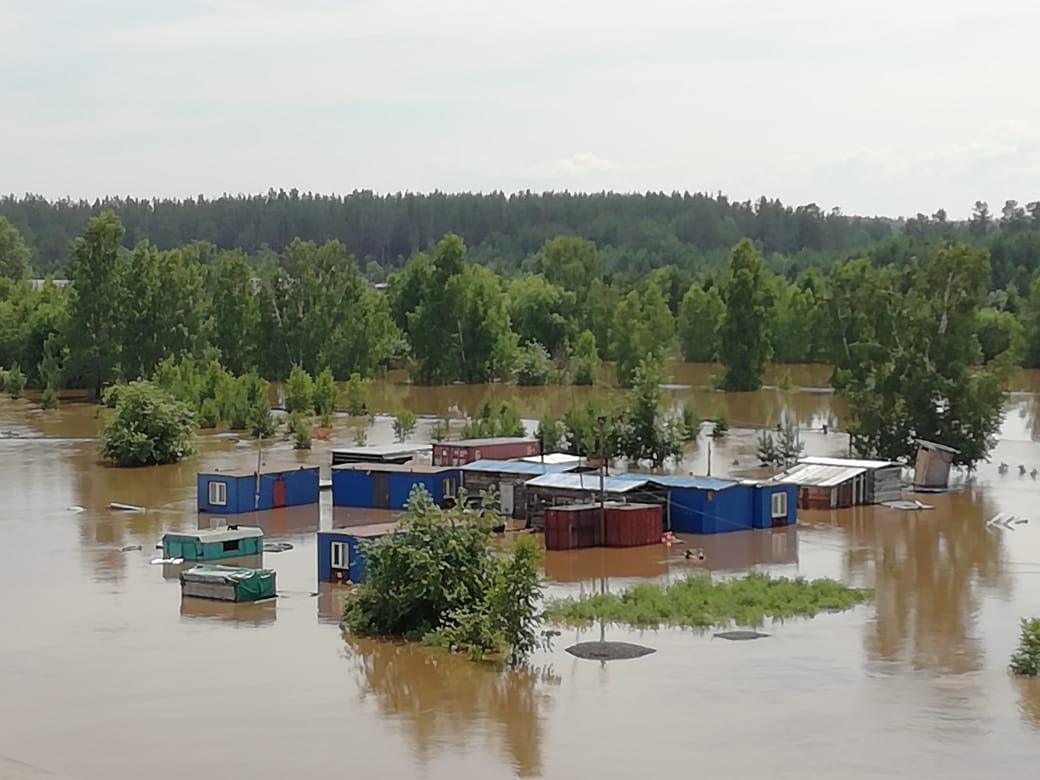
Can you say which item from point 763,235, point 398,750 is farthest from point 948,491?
point 763,235

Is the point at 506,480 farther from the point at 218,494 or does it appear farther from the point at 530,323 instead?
the point at 530,323

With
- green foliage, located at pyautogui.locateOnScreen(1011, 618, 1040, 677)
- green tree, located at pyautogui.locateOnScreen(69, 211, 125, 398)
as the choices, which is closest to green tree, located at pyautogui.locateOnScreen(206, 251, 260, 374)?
green tree, located at pyautogui.locateOnScreen(69, 211, 125, 398)

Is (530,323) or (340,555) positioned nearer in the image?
(340,555)

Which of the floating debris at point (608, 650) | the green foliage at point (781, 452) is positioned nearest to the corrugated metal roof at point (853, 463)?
A: the green foliage at point (781, 452)

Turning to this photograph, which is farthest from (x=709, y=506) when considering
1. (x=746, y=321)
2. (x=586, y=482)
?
(x=746, y=321)

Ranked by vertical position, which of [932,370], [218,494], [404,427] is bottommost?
[218,494]

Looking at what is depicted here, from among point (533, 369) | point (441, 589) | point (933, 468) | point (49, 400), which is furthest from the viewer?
point (533, 369)

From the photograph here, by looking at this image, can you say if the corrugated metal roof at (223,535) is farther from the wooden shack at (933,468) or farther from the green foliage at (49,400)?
the green foliage at (49,400)
